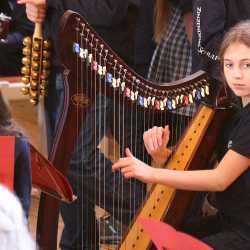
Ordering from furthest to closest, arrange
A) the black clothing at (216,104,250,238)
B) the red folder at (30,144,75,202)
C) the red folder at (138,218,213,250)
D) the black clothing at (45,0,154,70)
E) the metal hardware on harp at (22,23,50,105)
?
the black clothing at (45,0,154,70) < the metal hardware on harp at (22,23,50,105) < the black clothing at (216,104,250,238) < the red folder at (30,144,75,202) < the red folder at (138,218,213,250)

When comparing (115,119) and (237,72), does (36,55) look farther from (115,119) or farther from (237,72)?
(237,72)

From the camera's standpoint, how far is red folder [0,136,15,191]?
1502 millimetres

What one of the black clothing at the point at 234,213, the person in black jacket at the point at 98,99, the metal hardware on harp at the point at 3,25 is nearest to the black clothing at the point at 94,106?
the person in black jacket at the point at 98,99

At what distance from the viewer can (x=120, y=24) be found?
2443 millimetres

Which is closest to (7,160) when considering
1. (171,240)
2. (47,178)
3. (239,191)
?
(47,178)

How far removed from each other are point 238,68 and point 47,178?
63cm

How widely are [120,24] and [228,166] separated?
722 millimetres

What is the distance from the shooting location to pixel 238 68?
78.6 inches

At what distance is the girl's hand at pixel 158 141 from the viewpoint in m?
2.15

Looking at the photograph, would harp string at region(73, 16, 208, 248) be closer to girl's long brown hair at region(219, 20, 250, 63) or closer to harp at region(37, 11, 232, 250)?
harp at region(37, 11, 232, 250)

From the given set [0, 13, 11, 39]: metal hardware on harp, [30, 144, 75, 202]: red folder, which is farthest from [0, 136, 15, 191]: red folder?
[0, 13, 11, 39]: metal hardware on harp

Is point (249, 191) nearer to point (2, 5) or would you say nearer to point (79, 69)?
point (79, 69)

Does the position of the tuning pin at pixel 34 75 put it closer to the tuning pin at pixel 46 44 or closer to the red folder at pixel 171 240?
the tuning pin at pixel 46 44

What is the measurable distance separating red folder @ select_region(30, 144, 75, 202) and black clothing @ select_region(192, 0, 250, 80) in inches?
26.1
